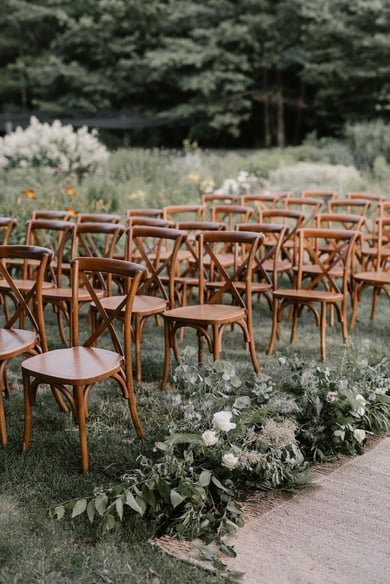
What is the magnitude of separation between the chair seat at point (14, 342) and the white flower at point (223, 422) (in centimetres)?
124

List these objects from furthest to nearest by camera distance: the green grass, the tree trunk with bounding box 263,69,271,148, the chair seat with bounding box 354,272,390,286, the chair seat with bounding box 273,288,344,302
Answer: the tree trunk with bounding box 263,69,271,148 < the chair seat with bounding box 354,272,390,286 < the chair seat with bounding box 273,288,344,302 < the green grass

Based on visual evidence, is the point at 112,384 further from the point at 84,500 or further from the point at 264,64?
the point at 264,64

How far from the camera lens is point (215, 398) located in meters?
3.92

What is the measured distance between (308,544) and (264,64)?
87.5ft

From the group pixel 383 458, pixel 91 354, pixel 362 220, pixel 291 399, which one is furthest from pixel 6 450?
pixel 362 220

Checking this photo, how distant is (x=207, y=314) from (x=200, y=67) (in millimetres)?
24386

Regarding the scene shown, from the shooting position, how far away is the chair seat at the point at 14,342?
160 inches

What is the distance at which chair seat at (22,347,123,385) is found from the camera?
3734 mm

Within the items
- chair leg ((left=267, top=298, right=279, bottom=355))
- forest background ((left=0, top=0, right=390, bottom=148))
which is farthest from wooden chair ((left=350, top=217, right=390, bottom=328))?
forest background ((left=0, top=0, right=390, bottom=148))

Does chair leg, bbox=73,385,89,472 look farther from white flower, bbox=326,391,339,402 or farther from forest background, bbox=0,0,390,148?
forest background, bbox=0,0,390,148

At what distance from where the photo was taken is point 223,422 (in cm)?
353

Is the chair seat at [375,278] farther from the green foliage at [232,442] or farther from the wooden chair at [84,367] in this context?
the wooden chair at [84,367]

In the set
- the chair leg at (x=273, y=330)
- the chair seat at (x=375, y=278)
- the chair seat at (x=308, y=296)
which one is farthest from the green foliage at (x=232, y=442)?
the chair seat at (x=375, y=278)

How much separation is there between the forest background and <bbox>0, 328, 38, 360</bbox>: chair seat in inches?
859
